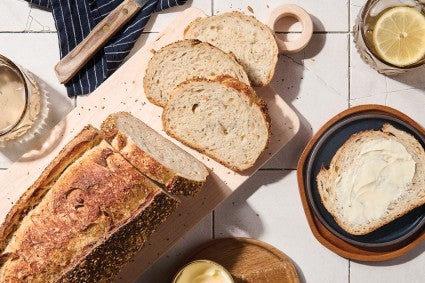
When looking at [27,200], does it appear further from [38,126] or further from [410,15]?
[410,15]

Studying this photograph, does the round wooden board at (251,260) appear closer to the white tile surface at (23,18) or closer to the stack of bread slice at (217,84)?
the stack of bread slice at (217,84)

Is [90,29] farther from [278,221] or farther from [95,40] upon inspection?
[278,221]

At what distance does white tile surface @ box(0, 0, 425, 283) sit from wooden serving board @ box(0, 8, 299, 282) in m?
0.09

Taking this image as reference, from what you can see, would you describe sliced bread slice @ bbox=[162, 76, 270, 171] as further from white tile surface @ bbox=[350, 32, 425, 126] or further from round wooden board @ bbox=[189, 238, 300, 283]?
white tile surface @ bbox=[350, 32, 425, 126]

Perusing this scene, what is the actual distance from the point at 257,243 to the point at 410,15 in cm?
95

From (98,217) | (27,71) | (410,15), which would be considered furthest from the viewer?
(27,71)

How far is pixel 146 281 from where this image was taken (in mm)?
2381

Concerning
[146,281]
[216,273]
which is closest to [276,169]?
[216,273]

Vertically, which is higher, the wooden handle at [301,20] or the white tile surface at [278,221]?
the wooden handle at [301,20]

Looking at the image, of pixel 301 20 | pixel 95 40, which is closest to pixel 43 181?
pixel 95 40

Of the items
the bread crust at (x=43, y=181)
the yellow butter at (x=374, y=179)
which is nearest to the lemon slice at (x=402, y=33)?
the yellow butter at (x=374, y=179)

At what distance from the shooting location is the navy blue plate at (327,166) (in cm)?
225

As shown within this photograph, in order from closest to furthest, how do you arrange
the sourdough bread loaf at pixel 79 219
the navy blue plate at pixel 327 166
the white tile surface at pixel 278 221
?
the sourdough bread loaf at pixel 79 219 < the navy blue plate at pixel 327 166 < the white tile surface at pixel 278 221

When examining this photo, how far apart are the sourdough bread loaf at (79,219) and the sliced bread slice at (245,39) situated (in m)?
0.53
